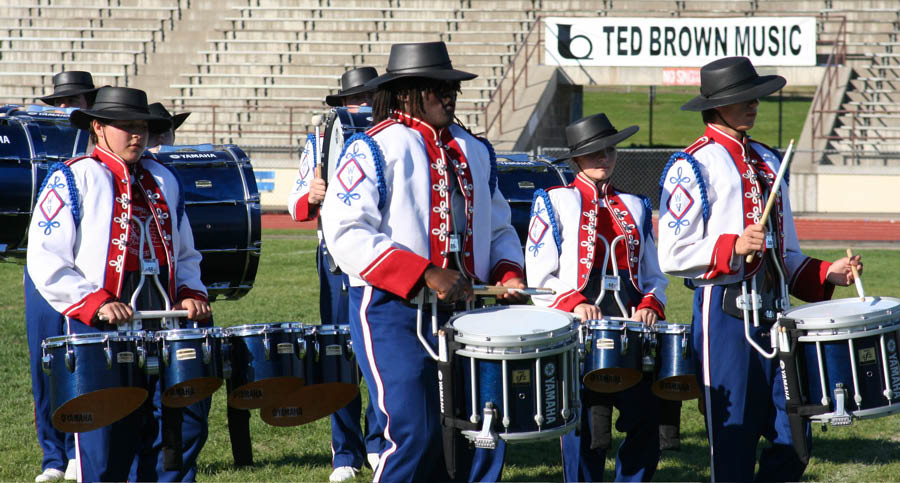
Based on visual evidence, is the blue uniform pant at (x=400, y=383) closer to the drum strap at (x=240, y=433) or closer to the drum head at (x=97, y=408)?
the drum head at (x=97, y=408)

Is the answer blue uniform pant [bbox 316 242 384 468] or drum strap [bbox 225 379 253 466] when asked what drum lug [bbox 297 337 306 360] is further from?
blue uniform pant [bbox 316 242 384 468]

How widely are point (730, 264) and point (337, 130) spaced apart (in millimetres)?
2031

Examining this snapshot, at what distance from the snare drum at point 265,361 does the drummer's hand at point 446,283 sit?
1.10 m

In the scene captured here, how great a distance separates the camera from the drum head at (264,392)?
183 inches

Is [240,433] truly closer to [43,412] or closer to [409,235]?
[43,412]

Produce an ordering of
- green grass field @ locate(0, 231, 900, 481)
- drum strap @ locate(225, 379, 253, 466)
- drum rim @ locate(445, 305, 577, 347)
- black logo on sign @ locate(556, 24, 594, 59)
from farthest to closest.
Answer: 1. black logo on sign @ locate(556, 24, 594, 59)
2. green grass field @ locate(0, 231, 900, 481)
3. drum strap @ locate(225, 379, 253, 466)
4. drum rim @ locate(445, 305, 577, 347)

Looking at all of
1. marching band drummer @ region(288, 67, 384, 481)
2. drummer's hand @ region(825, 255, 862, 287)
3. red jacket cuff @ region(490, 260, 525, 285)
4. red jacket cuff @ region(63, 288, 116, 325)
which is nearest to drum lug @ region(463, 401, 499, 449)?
red jacket cuff @ region(490, 260, 525, 285)

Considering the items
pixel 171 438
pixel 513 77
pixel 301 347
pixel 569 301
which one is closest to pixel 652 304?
pixel 569 301

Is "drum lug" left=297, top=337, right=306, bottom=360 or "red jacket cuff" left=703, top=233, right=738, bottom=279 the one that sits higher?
"red jacket cuff" left=703, top=233, right=738, bottom=279

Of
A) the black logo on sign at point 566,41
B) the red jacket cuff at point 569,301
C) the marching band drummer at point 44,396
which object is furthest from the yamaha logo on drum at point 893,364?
the black logo on sign at point 566,41

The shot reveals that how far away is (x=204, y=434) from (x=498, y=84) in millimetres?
18350

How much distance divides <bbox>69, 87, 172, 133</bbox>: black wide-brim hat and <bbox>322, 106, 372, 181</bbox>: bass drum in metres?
0.91

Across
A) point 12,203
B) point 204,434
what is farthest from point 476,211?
point 12,203

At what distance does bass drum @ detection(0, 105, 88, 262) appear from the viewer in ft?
18.5
